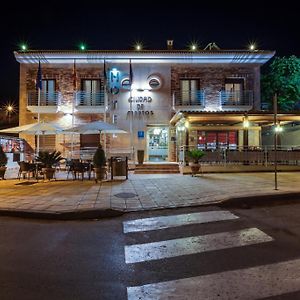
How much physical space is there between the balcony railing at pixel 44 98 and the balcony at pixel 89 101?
4.87ft

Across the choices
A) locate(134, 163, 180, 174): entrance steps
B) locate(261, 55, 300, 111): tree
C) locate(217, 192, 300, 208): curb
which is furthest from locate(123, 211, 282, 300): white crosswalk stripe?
locate(261, 55, 300, 111): tree

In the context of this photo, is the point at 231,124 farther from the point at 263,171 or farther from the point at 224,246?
the point at 224,246

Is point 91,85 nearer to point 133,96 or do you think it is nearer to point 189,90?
point 133,96

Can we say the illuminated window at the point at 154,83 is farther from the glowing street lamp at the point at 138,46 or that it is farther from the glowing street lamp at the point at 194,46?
the glowing street lamp at the point at 194,46

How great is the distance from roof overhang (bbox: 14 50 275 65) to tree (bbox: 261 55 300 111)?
3.31 metres

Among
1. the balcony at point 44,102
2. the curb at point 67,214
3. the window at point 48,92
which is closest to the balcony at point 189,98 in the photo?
the balcony at point 44,102

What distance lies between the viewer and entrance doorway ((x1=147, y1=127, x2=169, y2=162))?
22797mm

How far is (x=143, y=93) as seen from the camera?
2223 centimetres

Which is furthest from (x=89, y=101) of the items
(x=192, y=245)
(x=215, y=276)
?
(x=215, y=276)

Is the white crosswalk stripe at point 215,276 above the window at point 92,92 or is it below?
below

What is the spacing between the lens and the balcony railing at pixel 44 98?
71.5 ft

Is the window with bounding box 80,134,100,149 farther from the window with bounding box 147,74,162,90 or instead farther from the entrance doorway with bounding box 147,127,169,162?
the window with bounding box 147,74,162,90

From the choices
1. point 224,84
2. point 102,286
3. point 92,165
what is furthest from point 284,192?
point 224,84

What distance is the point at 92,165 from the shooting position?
45.1 ft
